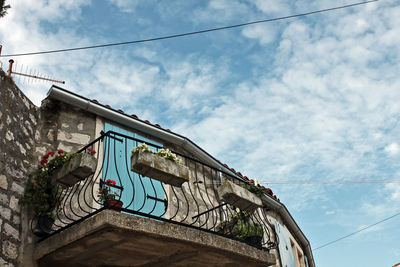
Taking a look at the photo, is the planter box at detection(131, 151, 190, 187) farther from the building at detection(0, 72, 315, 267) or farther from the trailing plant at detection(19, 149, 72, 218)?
the trailing plant at detection(19, 149, 72, 218)

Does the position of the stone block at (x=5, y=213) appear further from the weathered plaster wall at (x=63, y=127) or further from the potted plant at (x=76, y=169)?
the weathered plaster wall at (x=63, y=127)

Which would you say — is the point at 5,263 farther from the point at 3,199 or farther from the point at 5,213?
the point at 3,199

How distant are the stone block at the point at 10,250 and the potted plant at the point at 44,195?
35 centimetres

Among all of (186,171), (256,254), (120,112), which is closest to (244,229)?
(256,254)

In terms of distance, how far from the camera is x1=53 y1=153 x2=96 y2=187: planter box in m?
5.27

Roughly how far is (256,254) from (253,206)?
689 mm

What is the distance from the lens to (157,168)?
537cm

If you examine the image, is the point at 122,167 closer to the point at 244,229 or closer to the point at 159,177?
the point at 159,177

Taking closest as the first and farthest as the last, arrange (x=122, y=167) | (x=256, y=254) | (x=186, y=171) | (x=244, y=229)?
(x=186, y=171)
(x=256, y=254)
(x=122, y=167)
(x=244, y=229)

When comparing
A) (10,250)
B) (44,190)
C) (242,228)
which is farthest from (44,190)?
(242,228)

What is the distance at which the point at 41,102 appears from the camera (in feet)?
22.1

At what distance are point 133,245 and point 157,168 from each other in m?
0.97

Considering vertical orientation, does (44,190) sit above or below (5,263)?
above

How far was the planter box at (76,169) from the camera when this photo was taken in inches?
207
